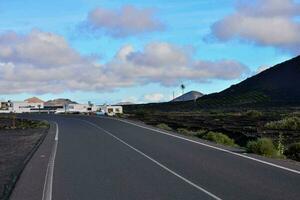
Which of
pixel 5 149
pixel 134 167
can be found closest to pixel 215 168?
pixel 134 167

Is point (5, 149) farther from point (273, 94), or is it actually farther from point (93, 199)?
point (273, 94)

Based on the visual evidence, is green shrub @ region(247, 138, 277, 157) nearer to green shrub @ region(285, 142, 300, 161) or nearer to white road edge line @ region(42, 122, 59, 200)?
green shrub @ region(285, 142, 300, 161)

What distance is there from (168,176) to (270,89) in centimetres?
16500

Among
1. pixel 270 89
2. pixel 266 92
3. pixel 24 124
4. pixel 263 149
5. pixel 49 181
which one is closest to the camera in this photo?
pixel 49 181

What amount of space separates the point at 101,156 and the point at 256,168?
23.6ft

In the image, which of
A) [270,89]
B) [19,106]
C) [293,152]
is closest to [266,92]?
[270,89]

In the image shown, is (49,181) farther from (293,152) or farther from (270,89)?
(270,89)

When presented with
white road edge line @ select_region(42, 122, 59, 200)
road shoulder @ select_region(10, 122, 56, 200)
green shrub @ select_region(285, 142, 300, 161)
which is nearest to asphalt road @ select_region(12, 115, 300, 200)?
white road edge line @ select_region(42, 122, 59, 200)

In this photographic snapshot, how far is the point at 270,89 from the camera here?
581ft

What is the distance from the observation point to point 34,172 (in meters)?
17.7

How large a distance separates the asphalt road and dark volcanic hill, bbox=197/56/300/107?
13453 cm

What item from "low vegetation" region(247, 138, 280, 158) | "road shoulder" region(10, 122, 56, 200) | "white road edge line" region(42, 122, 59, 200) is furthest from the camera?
"low vegetation" region(247, 138, 280, 158)

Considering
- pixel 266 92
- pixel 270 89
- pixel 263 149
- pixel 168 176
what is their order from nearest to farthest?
1. pixel 168 176
2. pixel 263 149
3. pixel 266 92
4. pixel 270 89

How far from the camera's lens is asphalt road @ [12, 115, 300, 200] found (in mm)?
12461
